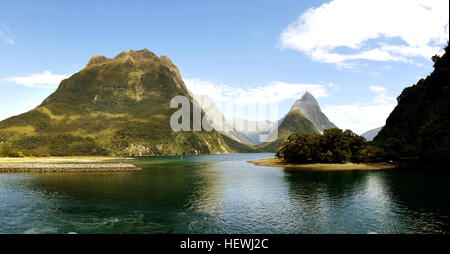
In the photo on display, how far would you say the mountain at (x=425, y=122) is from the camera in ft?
330

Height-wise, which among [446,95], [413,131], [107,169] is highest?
[446,95]

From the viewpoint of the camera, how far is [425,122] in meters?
112

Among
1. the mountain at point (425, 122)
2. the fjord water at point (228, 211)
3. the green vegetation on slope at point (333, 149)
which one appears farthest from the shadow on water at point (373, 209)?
the green vegetation on slope at point (333, 149)

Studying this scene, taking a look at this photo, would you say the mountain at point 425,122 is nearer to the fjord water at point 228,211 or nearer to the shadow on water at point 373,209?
the shadow on water at point 373,209

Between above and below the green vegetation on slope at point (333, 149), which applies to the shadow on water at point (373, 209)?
below

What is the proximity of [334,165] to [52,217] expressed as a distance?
→ 136190mm

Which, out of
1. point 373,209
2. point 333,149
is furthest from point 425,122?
point 373,209

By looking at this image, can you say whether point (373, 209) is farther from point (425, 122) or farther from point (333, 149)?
point (333, 149)

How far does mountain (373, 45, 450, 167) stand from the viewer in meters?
101
